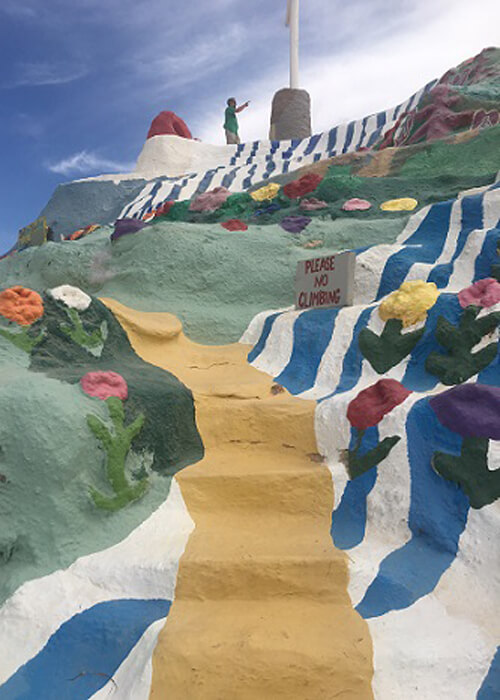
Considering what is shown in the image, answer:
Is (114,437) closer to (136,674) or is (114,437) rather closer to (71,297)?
(136,674)

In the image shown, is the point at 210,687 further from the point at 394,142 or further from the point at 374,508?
the point at 394,142

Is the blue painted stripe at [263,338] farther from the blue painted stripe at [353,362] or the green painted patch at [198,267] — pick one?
the blue painted stripe at [353,362]

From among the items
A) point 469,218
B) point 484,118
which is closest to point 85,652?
point 469,218

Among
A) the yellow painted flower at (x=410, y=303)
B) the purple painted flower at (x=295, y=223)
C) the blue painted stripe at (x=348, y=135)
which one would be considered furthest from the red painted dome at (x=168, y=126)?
the yellow painted flower at (x=410, y=303)

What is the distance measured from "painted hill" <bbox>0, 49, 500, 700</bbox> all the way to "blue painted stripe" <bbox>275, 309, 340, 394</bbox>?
0.5 inches

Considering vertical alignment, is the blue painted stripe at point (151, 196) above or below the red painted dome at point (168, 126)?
below

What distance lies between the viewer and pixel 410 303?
275 cm

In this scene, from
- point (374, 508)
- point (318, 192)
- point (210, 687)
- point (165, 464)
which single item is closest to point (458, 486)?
point (374, 508)

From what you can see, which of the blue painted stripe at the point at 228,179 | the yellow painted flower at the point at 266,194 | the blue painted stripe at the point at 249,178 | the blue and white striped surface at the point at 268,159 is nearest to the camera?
the yellow painted flower at the point at 266,194

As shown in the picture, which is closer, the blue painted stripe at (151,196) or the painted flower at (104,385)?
the painted flower at (104,385)

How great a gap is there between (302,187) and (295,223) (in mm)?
908

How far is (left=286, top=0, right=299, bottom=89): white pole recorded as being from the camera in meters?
12.1

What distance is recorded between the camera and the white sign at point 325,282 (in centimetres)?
318

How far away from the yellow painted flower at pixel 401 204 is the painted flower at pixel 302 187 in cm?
83
